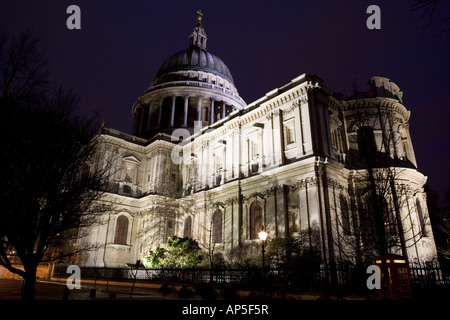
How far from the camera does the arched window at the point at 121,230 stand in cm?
3287

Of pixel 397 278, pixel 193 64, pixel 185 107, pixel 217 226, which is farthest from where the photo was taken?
pixel 193 64

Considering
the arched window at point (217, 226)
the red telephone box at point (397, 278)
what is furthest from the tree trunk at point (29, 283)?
the arched window at point (217, 226)

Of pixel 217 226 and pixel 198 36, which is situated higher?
pixel 198 36

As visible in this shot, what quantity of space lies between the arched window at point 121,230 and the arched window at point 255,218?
1631cm

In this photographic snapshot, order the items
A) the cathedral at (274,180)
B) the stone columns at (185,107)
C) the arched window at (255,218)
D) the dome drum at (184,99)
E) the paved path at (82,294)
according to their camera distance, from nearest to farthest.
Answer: the paved path at (82,294), the cathedral at (274,180), the arched window at (255,218), the stone columns at (185,107), the dome drum at (184,99)

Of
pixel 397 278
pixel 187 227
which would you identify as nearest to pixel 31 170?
pixel 397 278

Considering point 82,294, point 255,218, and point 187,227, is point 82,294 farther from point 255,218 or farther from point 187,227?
point 187,227

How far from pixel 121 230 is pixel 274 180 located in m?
19.7

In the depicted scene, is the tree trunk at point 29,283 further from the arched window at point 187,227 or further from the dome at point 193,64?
the dome at point 193,64

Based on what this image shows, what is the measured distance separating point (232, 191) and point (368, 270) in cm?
1584

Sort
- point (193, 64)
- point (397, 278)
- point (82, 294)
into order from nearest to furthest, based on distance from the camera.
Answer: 1. point (397, 278)
2. point (82, 294)
3. point (193, 64)

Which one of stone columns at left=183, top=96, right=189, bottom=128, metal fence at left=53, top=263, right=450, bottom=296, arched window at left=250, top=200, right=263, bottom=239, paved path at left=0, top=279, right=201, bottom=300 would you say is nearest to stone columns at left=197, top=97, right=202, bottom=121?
stone columns at left=183, top=96, right=189, bottom=128

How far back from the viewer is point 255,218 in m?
25.8
